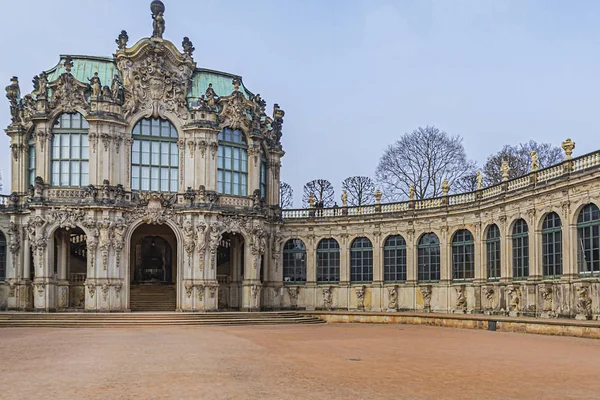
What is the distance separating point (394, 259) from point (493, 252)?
858 cm

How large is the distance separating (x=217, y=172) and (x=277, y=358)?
88.8 feet

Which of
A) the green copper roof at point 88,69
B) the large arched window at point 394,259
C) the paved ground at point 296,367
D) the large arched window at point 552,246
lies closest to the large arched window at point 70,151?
the green copper roof at point 88,69

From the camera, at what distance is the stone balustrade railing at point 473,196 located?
3416cm

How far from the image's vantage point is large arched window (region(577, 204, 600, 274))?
32.7 meters

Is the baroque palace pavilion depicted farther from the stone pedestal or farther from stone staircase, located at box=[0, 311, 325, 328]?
stone staircase, located at box=[0, 311, 325, 328]

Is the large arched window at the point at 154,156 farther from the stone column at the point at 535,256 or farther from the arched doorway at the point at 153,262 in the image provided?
the stone column at the point at 535,256

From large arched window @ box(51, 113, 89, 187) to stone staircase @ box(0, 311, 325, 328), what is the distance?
29.2 feet

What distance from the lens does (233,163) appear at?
48375mm

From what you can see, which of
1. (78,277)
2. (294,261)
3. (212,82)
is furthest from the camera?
(294,261)

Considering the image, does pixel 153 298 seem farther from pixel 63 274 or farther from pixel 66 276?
pixel 63 274

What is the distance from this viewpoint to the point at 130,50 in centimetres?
4691

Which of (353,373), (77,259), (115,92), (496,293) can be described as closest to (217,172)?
(115,92)

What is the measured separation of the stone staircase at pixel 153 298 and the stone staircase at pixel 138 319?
6634 mm

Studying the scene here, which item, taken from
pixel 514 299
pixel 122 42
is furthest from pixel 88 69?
pixel 514 299
